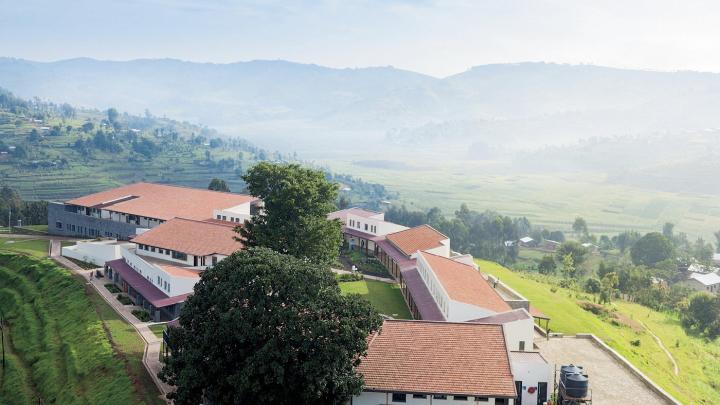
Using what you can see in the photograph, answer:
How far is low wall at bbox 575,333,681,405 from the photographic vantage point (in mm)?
35156

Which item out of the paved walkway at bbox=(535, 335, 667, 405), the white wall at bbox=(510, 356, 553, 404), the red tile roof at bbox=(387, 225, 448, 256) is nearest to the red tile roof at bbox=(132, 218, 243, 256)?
the red tile roof at bbox=(387, 225, 448, 256)

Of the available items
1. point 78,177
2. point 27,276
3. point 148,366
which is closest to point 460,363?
point 148,366

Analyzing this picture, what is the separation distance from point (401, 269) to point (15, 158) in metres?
147

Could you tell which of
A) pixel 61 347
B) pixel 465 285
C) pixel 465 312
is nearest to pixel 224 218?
pixel 61 347

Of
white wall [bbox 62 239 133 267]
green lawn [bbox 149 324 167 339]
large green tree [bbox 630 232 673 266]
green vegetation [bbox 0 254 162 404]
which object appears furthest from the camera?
large green tree [bbox 630 232 673 266]

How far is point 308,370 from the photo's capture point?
2834 cm

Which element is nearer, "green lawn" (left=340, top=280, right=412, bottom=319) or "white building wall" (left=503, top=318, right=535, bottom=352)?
"white building wall" (left=503, top=318, right=535, bottom=352)

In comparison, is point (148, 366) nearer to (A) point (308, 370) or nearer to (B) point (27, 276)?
(A) point (308, 370)

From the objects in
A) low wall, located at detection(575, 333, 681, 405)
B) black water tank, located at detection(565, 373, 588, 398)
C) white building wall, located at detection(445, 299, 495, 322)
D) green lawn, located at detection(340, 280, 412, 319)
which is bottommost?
low wall, located at detection(575, 333, 681, 405)

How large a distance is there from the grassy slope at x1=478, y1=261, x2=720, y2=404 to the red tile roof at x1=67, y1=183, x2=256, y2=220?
1151 inches

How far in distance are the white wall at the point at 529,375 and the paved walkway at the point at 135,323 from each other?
17418 millimetres

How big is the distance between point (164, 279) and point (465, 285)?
21.4m

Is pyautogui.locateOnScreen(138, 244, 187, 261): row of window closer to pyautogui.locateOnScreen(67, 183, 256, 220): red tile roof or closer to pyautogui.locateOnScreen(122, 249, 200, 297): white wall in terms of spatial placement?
pyautogui.locateOnScreen(122, 249, 200, 297): white wall

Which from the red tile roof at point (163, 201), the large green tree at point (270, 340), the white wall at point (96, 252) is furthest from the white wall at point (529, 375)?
the red tile roof at point (163, 201)
